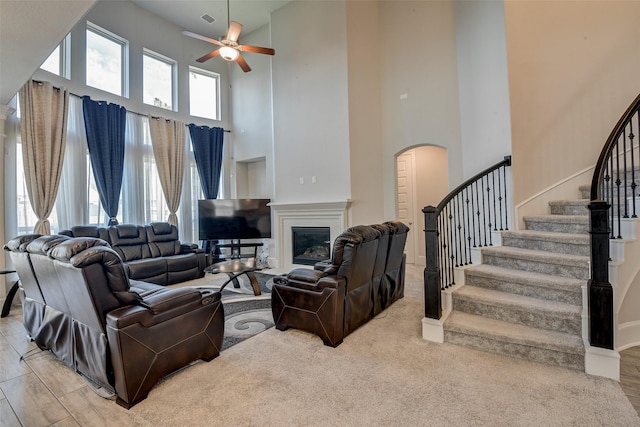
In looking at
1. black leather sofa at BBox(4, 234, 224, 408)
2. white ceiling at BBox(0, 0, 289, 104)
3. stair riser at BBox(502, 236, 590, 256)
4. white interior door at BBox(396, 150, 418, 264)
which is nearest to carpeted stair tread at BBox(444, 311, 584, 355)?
stair riser at BBox(502, 236, 590, 256)

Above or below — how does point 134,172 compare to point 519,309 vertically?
above

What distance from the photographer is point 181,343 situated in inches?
85.0

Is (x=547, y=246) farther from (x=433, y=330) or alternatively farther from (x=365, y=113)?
(x=365, y=113)

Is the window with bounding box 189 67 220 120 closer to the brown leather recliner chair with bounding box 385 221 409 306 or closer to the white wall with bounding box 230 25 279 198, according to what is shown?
the white wall with bounding box 230 25 279 198

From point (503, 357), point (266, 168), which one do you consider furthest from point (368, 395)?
point (266, 168)

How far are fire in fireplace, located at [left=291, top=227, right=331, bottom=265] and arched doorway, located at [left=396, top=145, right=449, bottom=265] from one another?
5.02 ft

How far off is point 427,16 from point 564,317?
5.10 metres

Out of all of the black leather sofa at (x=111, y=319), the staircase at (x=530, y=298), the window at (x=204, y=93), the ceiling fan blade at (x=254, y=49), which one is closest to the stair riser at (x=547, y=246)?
the staircase at (x=530, y=298)

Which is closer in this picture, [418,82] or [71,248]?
[71,248]

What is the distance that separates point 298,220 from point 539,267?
3965 mm

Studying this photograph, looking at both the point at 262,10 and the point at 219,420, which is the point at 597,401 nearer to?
the point at 219,420

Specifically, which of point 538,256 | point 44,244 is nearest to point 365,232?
point 538,256

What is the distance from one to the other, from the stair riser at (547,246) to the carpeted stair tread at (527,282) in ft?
1.32

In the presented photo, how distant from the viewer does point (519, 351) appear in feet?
7.57
